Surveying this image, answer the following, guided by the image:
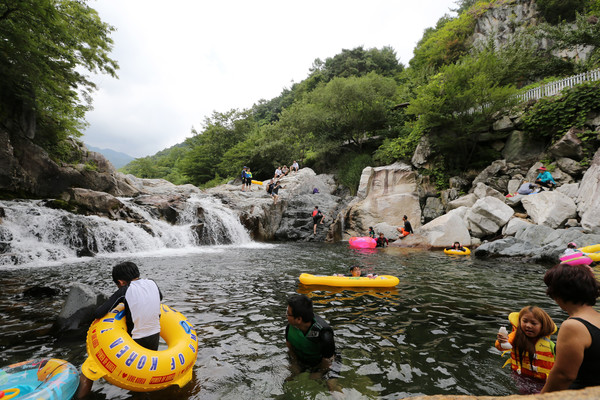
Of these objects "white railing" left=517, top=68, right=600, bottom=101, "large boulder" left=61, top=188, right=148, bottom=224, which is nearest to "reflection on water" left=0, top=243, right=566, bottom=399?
"large boulder" left=61, top=188, right=148, bottom=224

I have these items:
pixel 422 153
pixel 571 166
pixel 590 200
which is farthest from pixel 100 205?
pixel 571 166

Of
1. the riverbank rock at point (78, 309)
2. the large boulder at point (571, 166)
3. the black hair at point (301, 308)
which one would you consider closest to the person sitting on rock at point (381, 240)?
the large boulder at point (571, 166)

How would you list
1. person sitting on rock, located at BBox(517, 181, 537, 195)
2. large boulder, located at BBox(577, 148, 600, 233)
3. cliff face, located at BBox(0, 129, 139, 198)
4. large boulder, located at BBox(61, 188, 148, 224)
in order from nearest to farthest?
1. large boulder, located at BBox(577, 148, 600, 233)
2. cliff face, located at BBox(0, 129, 139, 198)
3. large boulder, located at BBox(61, 188, 148, 224)
4. person sitting on rock, located at BBox(517, 181, 537, 195)

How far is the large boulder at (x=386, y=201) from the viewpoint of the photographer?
19.4 m

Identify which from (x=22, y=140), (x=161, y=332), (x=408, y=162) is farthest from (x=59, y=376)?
(x=408, y=162)

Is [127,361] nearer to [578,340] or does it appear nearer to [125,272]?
[125,272]

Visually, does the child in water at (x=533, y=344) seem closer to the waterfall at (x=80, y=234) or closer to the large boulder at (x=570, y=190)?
the waterfall at (x=80, y=234)

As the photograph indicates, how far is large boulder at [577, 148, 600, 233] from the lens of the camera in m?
11.0

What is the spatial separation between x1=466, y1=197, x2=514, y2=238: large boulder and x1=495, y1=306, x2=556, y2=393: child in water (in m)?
13.0

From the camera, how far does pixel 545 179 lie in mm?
14445

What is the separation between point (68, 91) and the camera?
15477mm

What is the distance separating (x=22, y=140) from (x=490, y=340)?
1988cm

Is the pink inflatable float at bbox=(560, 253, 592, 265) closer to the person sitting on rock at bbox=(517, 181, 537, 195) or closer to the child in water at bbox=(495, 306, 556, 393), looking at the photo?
the child in water at bbox=(495, 306, 556, 393)

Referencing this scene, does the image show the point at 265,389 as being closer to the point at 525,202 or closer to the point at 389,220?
the point at 525,202
